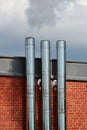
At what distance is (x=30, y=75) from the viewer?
15.0 m

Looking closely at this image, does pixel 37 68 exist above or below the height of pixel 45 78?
above

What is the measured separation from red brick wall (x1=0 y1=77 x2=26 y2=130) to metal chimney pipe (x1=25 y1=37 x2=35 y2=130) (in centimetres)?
35

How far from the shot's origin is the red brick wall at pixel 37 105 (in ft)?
49.6

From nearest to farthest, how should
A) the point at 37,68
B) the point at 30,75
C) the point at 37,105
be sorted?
the point at 30,75
the point at 37,105
the point at 37,68

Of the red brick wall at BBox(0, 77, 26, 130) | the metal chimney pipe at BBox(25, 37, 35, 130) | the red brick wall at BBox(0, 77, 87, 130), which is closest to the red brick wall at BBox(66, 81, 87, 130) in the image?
the red brick wall at BBox(0, 77, 87, 130)

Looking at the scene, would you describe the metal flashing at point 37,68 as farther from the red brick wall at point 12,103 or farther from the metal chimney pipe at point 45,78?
the metal chimney pipe at point 45,78

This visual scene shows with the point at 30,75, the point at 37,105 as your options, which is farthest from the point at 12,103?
the point at 30,75

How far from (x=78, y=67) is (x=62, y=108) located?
1.59 meters

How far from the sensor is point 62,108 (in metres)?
15.2

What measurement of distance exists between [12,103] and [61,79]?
1745 mm

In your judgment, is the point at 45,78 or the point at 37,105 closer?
the point at 45,78

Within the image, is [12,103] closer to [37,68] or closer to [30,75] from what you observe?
[30,75]

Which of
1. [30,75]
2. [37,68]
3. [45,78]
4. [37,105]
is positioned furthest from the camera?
[37,68]

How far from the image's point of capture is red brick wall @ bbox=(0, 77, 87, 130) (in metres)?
15.1
